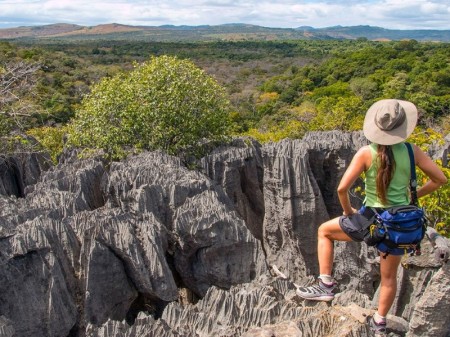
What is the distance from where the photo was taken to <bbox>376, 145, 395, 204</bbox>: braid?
398 centimetres

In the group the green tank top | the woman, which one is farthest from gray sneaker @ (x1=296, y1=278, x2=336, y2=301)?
the green tank top

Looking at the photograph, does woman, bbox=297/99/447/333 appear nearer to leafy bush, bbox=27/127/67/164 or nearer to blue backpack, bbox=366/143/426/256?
A: blue backpack, bbox=366/143/426/256

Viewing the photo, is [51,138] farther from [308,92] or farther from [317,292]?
[308,92]

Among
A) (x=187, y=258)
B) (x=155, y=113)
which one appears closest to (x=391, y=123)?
(x=187, y=258)

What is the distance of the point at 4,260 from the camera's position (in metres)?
4.97

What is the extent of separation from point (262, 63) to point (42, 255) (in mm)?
80945

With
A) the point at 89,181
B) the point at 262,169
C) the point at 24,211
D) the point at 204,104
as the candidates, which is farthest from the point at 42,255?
the point at 204,104

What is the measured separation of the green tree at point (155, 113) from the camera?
11.4 m

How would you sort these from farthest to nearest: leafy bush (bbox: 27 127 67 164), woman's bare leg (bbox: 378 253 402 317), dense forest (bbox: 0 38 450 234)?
1. dense forest (bbox: 0 38 450 234)
2. leafy bush (bbox: 27 127 67 164)
3. woman's bare leg (bbox: 378 253 402 317)

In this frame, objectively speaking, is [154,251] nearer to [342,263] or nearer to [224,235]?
[224,235]

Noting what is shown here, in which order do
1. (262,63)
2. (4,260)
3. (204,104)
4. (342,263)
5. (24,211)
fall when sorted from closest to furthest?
(4,260) → (24,211) → (342,263) → (204,104) → (262,63)

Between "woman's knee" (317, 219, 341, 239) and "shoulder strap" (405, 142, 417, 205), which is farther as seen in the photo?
"woman's knee" (317, 219, 341, 239)

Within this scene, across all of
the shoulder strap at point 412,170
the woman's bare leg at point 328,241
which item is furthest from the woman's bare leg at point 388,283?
the shoulder strap at point 412,170

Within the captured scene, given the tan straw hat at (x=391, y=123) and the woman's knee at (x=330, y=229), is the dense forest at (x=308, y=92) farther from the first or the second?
the tan straw hat at (x=391, y=123)
